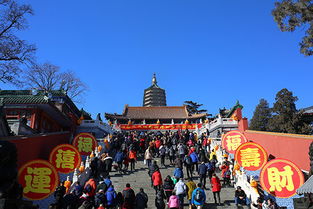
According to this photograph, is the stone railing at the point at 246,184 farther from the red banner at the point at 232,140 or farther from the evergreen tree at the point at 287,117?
the evergreen tree at the point at 287,117

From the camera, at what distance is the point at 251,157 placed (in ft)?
39.8

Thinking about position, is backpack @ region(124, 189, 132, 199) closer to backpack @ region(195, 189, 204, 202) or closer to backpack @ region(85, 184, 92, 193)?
backpack @ region(85, 184, 92, 193)

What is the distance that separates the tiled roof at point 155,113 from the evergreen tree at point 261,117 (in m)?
9.70

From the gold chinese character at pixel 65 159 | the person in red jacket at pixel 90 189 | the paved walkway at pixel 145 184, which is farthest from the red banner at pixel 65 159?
the person in red jacket at pixel 90 189

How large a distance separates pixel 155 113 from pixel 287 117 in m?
23.5

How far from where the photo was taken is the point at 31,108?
786 inches

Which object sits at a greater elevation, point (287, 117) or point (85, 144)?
point (287, 117)

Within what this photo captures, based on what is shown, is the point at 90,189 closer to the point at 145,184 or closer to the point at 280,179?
the point at 145,184

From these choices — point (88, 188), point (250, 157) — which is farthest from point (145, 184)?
point (250, 157)

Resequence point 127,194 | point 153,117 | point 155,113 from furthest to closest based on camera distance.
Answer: point 155,113
point 153,117
point 127,194

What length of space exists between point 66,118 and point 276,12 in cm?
1846

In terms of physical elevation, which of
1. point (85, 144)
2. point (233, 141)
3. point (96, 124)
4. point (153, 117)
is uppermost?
point (153, 117)

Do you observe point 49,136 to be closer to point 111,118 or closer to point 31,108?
point 31,108

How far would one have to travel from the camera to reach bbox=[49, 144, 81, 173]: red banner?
458 inches
